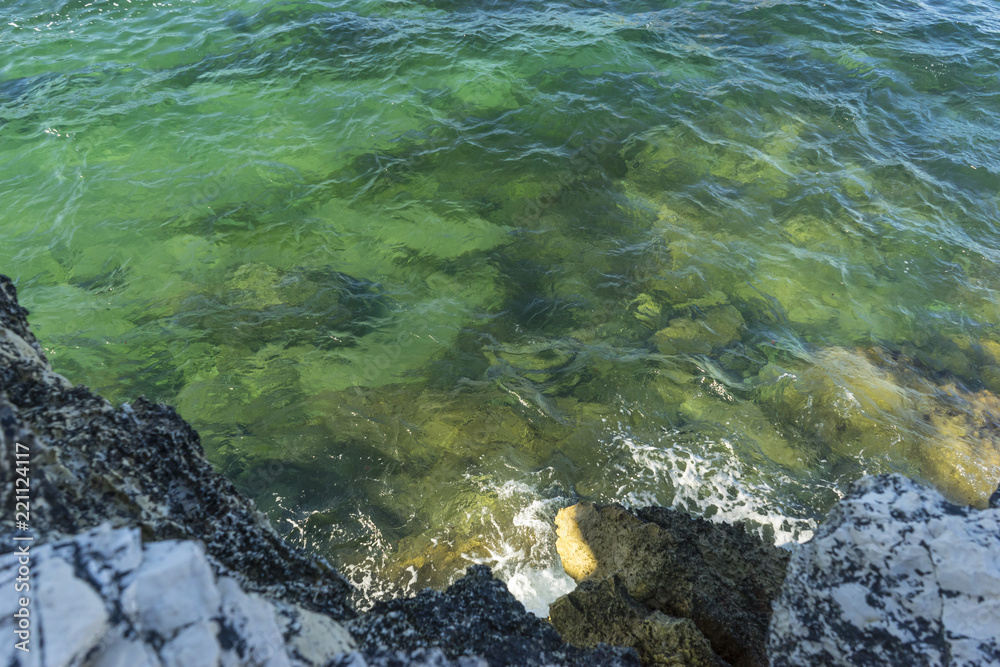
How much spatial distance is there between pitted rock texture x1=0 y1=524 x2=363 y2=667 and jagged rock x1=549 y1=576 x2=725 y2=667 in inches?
89.0

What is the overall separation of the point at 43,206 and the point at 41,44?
5.35 m

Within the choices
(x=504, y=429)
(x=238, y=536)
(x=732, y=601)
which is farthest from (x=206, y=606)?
(x=504, y=429)

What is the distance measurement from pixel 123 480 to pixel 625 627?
321 centimetres

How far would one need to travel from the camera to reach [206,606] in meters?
2.12

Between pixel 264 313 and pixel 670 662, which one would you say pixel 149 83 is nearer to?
pixel 264 313

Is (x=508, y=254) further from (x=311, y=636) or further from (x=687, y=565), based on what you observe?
(x=311, y=636)

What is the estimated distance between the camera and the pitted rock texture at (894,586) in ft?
8.59

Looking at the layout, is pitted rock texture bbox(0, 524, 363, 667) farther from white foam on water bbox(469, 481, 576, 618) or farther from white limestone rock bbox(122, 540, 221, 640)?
white foam on water bbox(469, 481, 576, 618)

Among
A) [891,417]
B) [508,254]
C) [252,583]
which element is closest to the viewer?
[252,583]

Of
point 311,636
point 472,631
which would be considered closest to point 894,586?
point 472,631

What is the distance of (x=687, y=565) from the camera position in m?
4.47

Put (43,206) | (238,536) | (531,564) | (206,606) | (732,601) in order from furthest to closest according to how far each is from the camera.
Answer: (43,206) < (531,564) < (732,601) < (238,536) < (206,606)

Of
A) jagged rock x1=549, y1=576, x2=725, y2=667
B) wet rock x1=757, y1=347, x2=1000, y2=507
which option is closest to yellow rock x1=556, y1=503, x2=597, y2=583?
jagged rock x1=549, y1=576, x2=725, y2=667

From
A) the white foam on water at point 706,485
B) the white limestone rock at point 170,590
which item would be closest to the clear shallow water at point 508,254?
the white foam on water at point 706,485
